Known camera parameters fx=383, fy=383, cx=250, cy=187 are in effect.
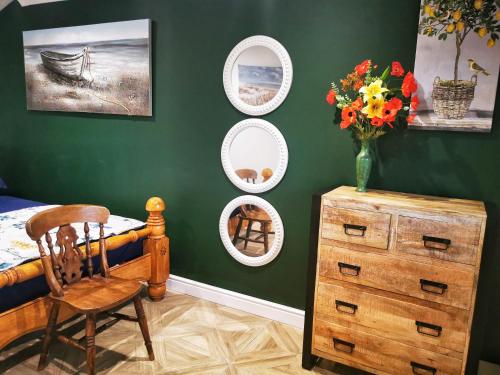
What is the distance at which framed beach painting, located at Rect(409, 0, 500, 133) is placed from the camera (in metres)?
1.94

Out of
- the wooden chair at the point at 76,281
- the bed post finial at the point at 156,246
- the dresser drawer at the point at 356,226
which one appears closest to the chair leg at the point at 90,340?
the wooden chair at the point at 76,281

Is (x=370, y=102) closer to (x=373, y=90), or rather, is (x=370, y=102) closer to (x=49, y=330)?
(x=373, y=90)

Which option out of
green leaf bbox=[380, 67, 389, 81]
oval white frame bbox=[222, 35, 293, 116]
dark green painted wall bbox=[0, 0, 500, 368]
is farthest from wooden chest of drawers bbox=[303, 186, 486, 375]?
oval white frame bbox=[222, 35, 293, 116]

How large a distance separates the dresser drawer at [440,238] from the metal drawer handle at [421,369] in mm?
570

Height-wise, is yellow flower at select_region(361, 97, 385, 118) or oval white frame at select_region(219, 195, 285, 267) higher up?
yellow flower at select_region(361, 97, 385, 118)

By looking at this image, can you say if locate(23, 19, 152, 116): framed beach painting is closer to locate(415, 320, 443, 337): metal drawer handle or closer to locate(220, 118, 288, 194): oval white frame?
locate(220, 118, 288, 194): oval white frame

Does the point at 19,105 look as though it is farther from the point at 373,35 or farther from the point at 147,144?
the point at 373,35

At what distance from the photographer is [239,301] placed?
2883 millimetres

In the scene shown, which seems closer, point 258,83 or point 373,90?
point 373,90

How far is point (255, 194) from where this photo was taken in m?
2.74

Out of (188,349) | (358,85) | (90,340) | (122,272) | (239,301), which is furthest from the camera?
(239,301)

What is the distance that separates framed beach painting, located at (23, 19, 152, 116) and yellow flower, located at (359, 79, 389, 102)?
173cm

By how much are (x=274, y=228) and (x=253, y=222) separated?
0.18 m

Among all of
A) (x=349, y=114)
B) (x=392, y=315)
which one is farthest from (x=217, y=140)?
(x=392, y=315)
